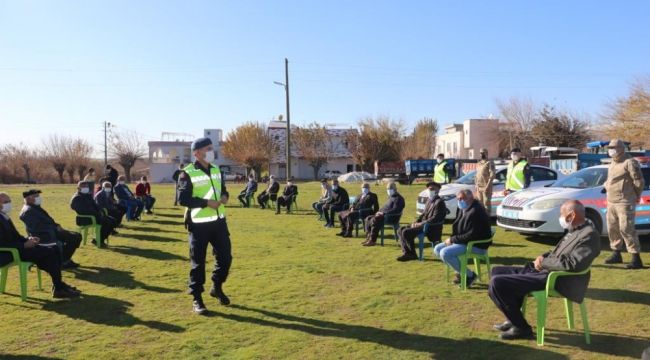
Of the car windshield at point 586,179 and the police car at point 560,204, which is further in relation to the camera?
the car windshield at point 586,179

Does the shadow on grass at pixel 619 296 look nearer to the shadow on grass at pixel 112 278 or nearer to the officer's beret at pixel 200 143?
the officer's beret at pixel 200 143

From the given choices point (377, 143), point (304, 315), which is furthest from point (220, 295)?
point (377, 143)

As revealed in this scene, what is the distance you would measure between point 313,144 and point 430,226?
55252 mm

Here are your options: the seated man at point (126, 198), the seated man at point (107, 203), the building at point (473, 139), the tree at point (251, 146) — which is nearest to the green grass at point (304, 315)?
the seated man at point (107, 203)

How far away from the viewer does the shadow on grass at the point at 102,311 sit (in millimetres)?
5266

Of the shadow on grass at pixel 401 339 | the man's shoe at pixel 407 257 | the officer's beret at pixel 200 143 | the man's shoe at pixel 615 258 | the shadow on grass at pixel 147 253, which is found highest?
the officer's beret at pixel 200 143

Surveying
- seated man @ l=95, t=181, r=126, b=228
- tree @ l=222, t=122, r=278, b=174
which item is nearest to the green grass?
seated man @ l=95, t=181, r=126, b=228

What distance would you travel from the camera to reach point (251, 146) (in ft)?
201

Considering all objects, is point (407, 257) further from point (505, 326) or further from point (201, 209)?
point (201, 209)

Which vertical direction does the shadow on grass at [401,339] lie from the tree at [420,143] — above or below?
below

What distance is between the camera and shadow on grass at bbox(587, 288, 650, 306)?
5.76m

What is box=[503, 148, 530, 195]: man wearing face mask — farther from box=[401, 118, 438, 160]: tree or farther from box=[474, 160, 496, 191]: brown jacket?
box=[401, 118, 438, 160]: tree

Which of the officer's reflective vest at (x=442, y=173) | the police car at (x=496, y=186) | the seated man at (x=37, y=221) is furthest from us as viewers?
the officer's reflective vest at (x=442, y=173)

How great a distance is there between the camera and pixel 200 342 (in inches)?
184
